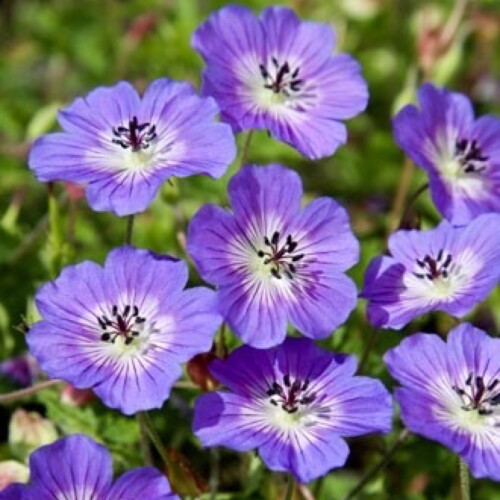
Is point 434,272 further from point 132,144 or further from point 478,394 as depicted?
point 132,144

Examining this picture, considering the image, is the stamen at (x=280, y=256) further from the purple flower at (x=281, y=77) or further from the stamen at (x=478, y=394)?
the stamen at (x=478, y=394)

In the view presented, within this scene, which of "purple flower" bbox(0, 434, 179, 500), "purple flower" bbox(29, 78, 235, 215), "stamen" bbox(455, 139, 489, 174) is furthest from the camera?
"stamen" bbox(455, 139, 489, 174)

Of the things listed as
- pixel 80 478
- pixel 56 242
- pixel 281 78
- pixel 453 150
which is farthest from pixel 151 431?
pixel 453 150

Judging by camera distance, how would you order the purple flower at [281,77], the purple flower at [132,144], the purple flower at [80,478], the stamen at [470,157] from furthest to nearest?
1. the stamen at [470,157]
2. the purple flower at [281,77]
3. the purple flower at [132,144]
4. the purple flower at [80,478]

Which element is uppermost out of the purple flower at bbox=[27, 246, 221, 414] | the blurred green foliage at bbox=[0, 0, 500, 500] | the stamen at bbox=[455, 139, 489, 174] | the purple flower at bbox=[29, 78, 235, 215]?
the purple flower at bbox=[29, 78, 235, 215]

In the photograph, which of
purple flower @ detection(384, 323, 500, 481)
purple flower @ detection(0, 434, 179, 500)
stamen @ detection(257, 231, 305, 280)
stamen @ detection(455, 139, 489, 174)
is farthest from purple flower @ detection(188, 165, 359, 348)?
stamen @ detection(455, 139, 489, 174)

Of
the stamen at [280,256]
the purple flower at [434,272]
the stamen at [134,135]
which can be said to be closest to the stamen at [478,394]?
the purple flower at [434,272]

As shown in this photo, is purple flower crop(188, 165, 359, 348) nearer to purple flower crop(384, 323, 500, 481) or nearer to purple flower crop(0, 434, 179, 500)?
purple flower crop(384, 323, 500, 481)

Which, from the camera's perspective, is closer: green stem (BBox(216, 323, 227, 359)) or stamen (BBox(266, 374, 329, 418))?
stamen (BBox(266, 374, 329, 418))
